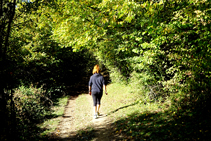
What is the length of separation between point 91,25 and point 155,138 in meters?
7.56

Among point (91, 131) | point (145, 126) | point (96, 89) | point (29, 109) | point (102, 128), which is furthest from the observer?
point (29, 109)

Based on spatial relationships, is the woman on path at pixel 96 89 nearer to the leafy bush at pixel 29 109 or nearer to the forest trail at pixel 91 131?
the forest trail at pixel 91 131

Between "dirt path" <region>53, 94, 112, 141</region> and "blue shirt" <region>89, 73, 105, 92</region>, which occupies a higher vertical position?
"blue shirt" <region>89, 73, 105, 92</region>

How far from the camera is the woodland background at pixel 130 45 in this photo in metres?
3.93

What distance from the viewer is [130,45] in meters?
7.71

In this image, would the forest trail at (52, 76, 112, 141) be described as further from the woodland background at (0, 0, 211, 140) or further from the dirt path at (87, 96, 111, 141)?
the woodland background at (0, 0, 211, 140)

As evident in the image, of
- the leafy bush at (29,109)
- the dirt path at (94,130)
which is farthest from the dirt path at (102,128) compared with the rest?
the leafy bush at (29,109)

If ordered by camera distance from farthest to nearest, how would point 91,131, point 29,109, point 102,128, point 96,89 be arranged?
point 29,109 < point 96,89 < point 102,128 < point 91,131

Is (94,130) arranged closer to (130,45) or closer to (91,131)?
(91,131)

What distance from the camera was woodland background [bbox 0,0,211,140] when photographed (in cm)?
393

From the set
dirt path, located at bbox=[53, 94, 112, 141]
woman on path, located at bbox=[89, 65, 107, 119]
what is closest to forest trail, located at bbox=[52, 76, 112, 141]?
dirt path, located at bbox=[53, 94, 112, 141]

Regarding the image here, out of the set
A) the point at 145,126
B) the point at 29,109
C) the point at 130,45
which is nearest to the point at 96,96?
the point at 145,126

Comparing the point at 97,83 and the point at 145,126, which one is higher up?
the point at 97,83

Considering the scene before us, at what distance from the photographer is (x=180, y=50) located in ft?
17.9
